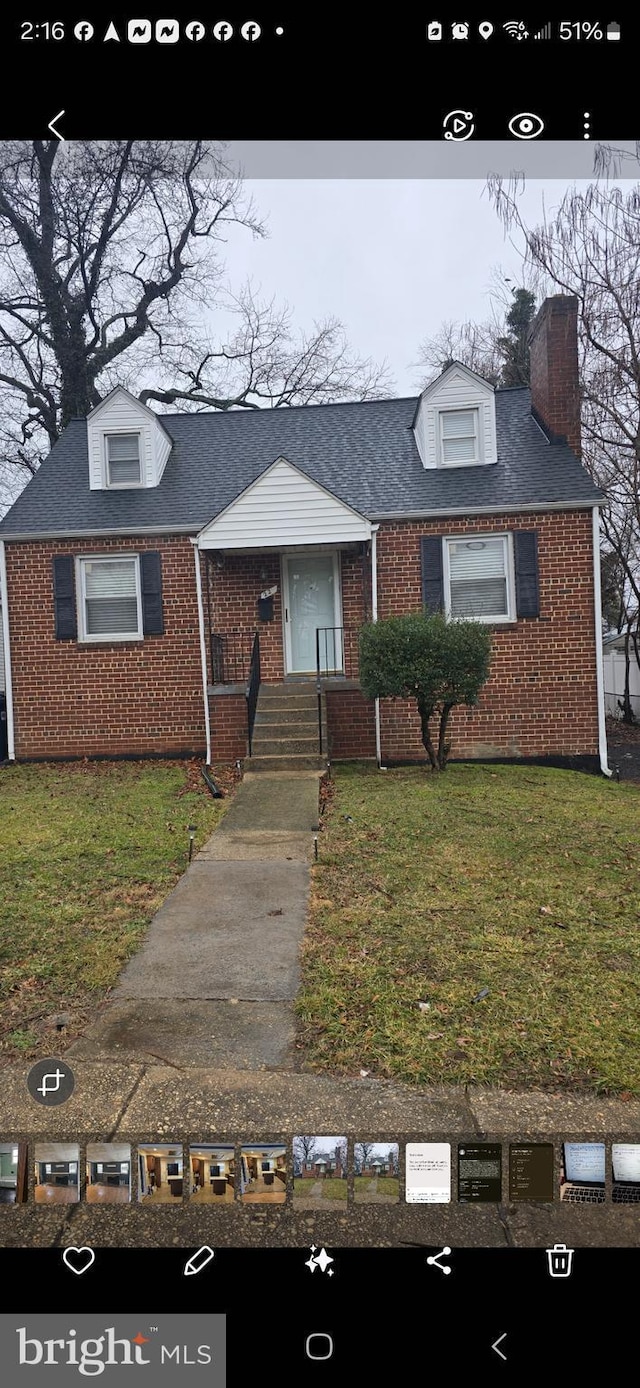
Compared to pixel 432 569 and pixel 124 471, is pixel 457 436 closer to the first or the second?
pixel 432 569

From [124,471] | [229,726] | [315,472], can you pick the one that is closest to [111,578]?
[124,471]

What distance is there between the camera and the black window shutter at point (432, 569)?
10156mm

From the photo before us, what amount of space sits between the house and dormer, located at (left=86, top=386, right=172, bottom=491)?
31mm

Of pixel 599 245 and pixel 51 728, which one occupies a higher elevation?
pixel 599 245

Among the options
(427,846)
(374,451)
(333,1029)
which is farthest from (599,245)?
(374,451)

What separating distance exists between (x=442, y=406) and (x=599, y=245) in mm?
5930

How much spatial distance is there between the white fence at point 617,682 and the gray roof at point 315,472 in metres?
9.25

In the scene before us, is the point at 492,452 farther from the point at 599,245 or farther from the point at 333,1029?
the point at 333,1029

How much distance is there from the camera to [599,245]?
16.3ft

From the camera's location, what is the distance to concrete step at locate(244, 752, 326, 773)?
28.3 feet

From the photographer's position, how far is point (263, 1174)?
0.90 m

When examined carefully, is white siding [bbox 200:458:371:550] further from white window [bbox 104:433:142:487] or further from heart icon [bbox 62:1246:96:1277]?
heart icon [bbox 62:1246:96:1277]

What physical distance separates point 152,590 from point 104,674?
1408 mm
